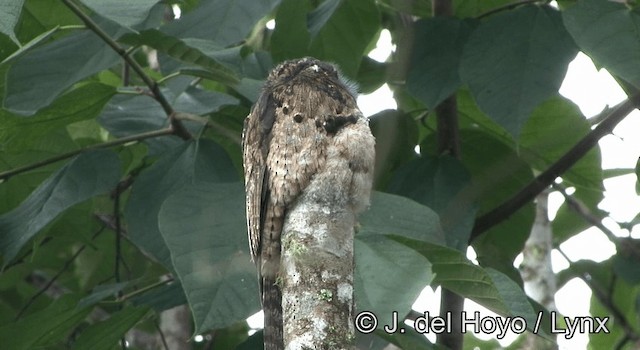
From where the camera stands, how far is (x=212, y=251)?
9.12 ft

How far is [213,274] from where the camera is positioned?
2719 mm

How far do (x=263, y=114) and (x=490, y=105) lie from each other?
1.00 m

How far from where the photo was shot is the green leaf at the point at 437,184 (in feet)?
12.0

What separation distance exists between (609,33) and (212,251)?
127cm

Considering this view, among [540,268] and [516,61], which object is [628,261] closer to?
[540,268]

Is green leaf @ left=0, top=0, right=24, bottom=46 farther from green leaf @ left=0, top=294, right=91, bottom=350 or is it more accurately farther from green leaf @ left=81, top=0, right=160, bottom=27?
green leaf @ left=0, top=294, right=91, bottom=350

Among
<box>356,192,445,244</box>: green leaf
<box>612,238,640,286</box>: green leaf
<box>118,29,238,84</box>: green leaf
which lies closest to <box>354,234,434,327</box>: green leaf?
<box>356,192,445,244</box>: green leaf

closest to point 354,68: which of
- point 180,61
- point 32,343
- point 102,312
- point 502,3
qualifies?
point 502,3

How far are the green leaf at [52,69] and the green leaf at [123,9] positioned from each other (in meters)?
0.48

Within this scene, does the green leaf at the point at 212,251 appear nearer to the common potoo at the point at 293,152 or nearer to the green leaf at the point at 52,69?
the common potoo at the point at 293,152

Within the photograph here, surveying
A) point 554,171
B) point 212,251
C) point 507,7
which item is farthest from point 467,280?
point 507,7

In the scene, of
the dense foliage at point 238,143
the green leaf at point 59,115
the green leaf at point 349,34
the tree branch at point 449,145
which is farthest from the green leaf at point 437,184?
the green leaf at point 59,115

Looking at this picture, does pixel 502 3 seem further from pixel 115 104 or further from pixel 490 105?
pixel 115 104

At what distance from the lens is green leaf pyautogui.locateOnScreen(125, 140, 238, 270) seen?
3.40m
